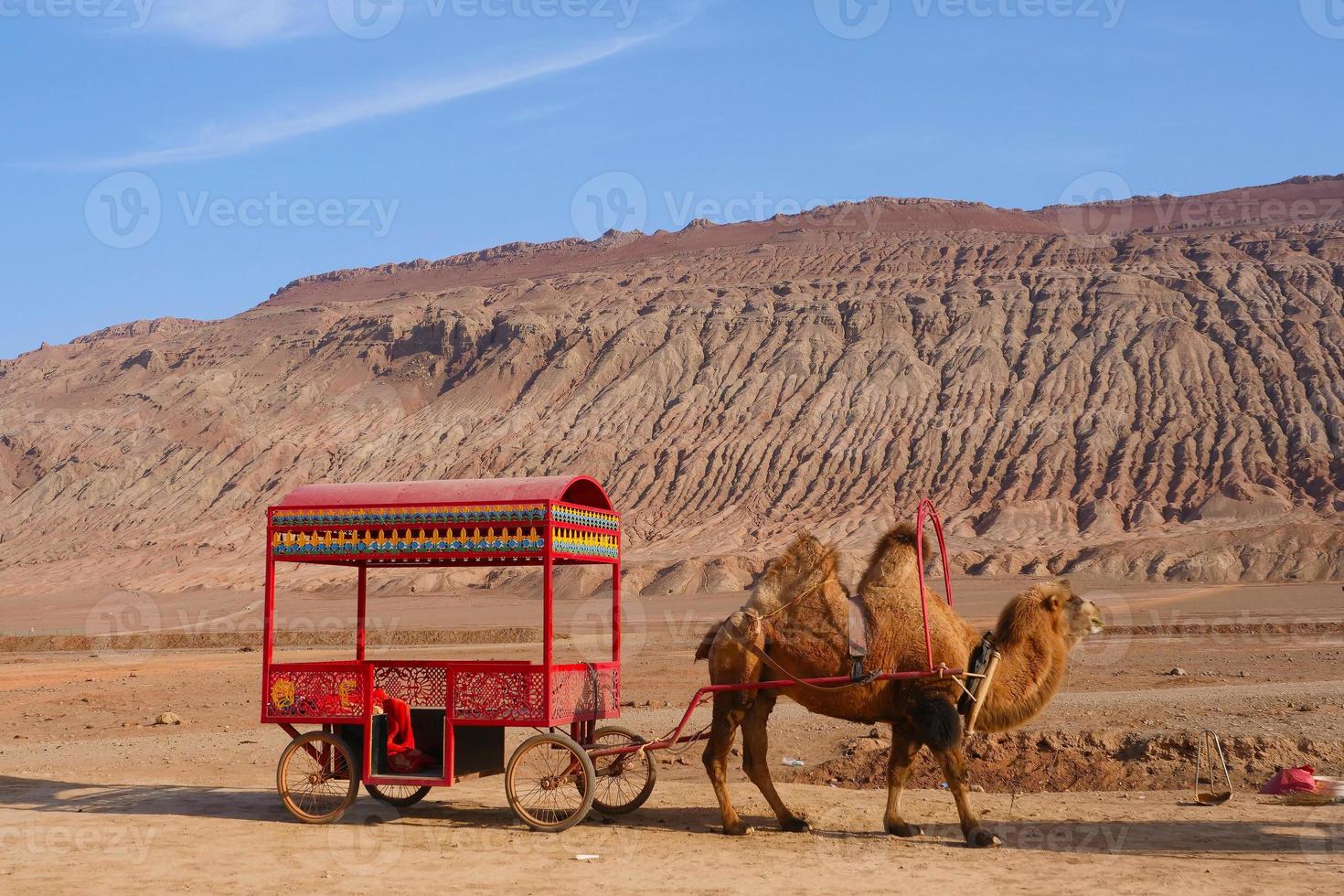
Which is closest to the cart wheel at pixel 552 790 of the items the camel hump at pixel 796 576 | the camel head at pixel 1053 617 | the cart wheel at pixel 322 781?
the cart wheel at pixel 322 781

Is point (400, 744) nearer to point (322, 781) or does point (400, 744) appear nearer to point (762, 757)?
point (322, 781)

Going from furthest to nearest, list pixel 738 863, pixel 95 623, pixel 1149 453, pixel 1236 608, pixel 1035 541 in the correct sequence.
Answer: pixel 1149 453
pixel 1035 541
pixel 95 623
pixel 1236 608
pixel 738 863

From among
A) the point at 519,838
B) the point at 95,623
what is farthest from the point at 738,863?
the point at 95,623

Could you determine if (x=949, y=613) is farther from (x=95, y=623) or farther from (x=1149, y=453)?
(x=1149, y=453)

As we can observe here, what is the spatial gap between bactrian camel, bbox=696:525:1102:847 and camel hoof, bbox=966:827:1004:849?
→ 0.01 m

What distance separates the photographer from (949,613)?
37.4 ft

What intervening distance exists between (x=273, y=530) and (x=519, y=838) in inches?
137

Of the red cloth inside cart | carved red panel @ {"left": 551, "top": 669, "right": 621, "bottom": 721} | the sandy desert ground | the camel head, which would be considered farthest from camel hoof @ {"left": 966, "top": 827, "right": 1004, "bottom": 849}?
the red cloth inside cart

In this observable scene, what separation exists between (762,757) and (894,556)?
1.97m

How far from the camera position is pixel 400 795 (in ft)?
43.7

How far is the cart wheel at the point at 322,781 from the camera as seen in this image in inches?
466

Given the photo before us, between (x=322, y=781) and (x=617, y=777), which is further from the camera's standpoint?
(x=617, y=777)
